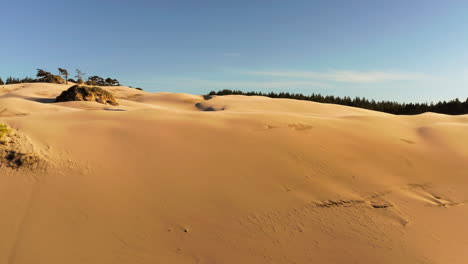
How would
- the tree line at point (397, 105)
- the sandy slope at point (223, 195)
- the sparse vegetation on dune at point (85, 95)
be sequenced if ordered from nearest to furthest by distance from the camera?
the sandy slope at point (223, 195)
the sparse vegetation on dune at point (85, 95)
the tree line at point (397, 105)

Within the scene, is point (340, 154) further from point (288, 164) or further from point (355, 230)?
point (355, 230)

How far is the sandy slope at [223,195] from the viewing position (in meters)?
2.02

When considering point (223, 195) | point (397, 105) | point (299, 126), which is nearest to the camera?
point (223, 195)

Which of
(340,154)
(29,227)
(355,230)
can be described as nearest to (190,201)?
(29,227)

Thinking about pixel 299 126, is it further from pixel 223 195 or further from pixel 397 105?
pixel 397 105

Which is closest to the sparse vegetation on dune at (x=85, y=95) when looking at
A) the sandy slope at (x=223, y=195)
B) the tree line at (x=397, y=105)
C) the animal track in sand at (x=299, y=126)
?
the sandy slope at (x=223, y=195)

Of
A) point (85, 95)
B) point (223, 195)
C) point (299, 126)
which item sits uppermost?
Answer: point (85, 95)

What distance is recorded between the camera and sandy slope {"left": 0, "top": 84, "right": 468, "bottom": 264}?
2023mm

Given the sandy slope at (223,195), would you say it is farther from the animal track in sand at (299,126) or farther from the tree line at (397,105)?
the tree line at (397,105)

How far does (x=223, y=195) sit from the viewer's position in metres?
2.64

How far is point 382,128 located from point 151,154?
448 cm

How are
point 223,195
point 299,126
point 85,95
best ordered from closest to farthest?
point 223,195, point 299,126, point 85,95

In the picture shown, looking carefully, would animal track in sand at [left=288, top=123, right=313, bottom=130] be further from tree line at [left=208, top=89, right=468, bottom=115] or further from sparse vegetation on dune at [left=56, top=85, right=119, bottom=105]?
tree line at [left=208, top=89, right=468, bottom=115]

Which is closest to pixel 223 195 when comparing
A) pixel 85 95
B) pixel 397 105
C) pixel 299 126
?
pixel 299 126
